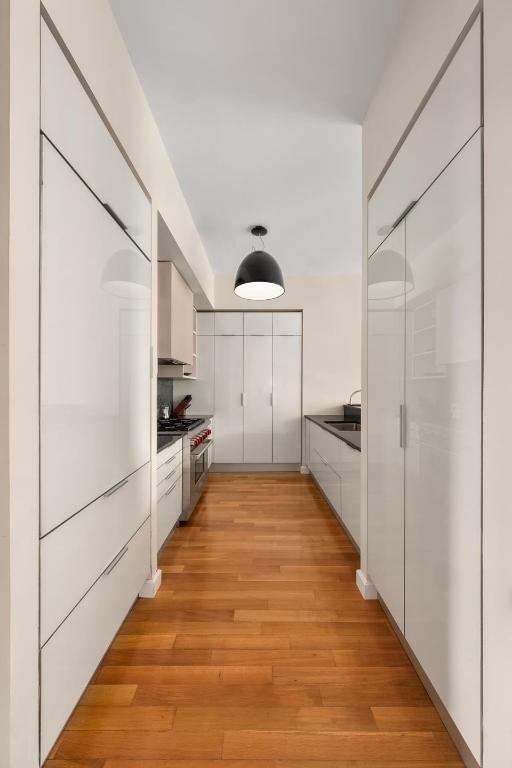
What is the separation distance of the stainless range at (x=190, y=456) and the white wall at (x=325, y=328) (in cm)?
187

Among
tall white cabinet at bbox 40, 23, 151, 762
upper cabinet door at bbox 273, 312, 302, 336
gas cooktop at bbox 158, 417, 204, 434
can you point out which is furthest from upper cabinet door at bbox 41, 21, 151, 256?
upper cabinet door at bbox 273, 312, 302, 336

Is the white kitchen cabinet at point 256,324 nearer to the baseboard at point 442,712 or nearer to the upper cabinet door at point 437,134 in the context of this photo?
the upper cabinet door at point 437,134

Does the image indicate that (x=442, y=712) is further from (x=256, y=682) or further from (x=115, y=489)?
(x=115, y=489)

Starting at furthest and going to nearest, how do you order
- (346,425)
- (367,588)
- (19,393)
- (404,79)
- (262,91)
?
(346,425) < (367,588) < (262,91) < (404,79) < (19,393)

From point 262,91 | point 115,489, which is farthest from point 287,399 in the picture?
point 115,489

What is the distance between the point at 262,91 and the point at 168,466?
228cm

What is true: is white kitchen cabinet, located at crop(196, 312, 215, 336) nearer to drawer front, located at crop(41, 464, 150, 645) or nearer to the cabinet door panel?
the cabinet door panel

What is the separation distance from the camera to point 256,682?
1648 millimetres

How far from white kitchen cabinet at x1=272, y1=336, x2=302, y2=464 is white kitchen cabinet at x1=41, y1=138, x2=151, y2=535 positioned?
366 centimetres

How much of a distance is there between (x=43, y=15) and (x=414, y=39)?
52.5 inches

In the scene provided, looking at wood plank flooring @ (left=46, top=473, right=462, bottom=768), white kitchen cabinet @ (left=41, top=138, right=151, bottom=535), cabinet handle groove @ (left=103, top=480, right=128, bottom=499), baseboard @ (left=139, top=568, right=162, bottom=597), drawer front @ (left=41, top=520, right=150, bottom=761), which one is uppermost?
white kitchen cabinet @ (left=41, top=138, right=151, bottom=535)

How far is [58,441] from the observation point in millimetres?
1262

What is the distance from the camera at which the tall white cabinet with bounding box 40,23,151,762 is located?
1.20 metres

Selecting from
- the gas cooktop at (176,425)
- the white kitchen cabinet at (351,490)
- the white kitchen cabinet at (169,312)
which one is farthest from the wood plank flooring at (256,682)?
the white kitchen cabinet at (169,312)
